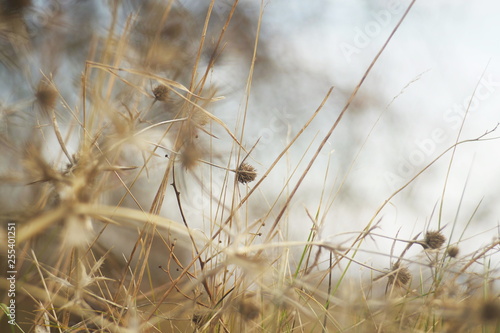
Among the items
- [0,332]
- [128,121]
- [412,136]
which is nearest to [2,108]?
[128,121]

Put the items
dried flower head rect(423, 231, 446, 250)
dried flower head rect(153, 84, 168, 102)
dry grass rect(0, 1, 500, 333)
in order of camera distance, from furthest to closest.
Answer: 1. dried flower head rect(153, 84, 168, 102)
2. dried flower head rect(423, 231, 446, 250)
3. dry grass rect(0, 1, 500, 333)

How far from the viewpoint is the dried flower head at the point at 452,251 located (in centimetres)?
85

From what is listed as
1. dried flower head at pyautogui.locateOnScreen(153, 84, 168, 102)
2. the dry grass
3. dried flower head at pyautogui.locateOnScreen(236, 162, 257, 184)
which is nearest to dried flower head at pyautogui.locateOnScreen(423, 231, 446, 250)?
the dry grass

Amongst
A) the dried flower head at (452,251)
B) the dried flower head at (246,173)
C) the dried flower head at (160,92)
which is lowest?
the dried flower head at (246,173)

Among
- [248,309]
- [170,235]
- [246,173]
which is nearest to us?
[248,309]

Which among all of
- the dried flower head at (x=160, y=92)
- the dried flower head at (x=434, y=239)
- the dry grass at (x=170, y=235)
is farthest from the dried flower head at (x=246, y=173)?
the dried flower head at (x=434, y=239)

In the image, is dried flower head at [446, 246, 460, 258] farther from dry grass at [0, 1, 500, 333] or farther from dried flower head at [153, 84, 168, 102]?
dried flower head at [153, 84, 168, 102]

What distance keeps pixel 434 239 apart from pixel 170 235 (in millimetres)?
461

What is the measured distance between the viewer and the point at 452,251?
849mm

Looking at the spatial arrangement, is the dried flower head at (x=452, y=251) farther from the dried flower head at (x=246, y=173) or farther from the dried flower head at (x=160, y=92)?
the dried flower head at (x=160, y=92)

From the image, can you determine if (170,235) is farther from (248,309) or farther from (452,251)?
(452,251)

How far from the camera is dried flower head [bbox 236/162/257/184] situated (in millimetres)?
846

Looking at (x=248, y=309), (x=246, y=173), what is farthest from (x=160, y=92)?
(x=248, y=309)

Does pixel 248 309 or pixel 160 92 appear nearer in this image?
pixel 248 309
